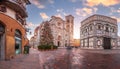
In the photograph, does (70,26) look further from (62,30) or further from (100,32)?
(100,32)

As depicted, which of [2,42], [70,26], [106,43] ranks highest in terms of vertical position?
[70,26]

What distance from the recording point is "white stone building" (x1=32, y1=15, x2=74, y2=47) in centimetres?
6324

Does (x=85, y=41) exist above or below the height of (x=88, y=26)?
below

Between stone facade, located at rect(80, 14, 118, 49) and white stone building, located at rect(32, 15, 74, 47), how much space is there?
19617 mm

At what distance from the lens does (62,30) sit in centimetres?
6762

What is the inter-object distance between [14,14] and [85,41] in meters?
34.2

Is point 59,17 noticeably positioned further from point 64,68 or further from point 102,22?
point 64,68

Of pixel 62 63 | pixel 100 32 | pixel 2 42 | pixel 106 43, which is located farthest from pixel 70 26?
pixel 62 63

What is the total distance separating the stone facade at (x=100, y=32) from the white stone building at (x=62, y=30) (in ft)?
64.4

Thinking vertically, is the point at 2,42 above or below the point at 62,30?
below

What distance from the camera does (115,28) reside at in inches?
1795

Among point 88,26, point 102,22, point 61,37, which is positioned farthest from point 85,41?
point 61,37

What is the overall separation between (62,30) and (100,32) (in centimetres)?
2843

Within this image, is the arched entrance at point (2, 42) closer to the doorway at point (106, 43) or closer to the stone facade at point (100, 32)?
the stone facade at point (100, 32)
